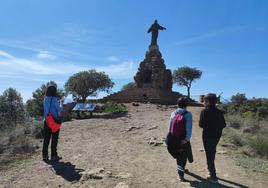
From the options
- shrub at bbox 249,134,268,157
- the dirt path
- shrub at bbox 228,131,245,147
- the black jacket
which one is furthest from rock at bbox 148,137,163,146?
the black jacket

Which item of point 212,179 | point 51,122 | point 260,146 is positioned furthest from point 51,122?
point 260,146

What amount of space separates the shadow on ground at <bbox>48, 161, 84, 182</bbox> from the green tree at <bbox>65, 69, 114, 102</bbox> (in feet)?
132

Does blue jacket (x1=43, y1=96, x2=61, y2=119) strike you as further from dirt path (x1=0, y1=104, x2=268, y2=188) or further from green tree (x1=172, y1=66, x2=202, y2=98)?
green tree (x1=172, y1=66, x2=202, y2=98)

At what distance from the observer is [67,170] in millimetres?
7762

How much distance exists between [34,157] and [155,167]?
3739 millimetres

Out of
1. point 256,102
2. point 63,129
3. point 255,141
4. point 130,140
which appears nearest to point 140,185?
point 130,140

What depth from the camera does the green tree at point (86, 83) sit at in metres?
48.9

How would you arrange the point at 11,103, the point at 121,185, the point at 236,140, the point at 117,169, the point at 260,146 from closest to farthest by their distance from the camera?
the point at 121,185
the point at 117,169
the point at 260,146
the point at 236,140
the point at 11,103

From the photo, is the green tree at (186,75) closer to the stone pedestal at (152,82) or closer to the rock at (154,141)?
the stone pedestal at (152,82)

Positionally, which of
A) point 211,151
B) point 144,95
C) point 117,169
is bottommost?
point 117,169

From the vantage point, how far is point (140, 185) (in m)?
6.59

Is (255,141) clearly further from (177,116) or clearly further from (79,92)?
(79,92)

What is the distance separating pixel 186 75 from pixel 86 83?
23.5 m

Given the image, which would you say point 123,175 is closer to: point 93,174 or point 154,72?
point 93,174
